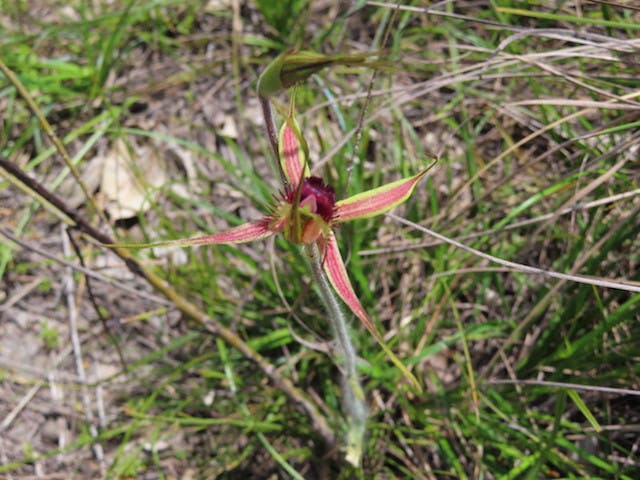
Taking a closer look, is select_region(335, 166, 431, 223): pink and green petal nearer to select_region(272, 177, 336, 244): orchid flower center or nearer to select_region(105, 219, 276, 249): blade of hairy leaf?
select_region(272, 177, 336, 244): orchid flower center

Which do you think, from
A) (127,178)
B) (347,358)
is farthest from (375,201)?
(127,178)

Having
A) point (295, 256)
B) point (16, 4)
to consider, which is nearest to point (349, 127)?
point (295, 256)

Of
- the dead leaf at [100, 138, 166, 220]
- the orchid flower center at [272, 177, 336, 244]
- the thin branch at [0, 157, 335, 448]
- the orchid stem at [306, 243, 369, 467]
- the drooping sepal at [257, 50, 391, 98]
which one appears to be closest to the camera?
the drooping sepal at [257, 50, 391, 98]

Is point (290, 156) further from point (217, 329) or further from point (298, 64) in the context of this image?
point (217, 329)

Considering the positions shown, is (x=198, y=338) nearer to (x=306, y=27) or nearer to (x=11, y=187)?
(x=11, y=187)

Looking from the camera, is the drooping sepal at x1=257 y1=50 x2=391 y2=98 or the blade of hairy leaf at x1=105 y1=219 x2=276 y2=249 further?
the blade of hairy leaf at x1=105 y1=219 x2=276 y2=249

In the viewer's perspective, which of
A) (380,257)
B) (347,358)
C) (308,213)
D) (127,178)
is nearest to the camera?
(308,213)

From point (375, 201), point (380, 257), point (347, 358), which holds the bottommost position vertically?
point (380, 257)

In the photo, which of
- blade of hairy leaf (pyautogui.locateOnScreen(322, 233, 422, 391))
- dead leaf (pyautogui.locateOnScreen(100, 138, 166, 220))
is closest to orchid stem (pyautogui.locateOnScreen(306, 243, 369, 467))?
blade of hairy leaf (pyautogui.locateOnScreen(322, 233, 422, 391))

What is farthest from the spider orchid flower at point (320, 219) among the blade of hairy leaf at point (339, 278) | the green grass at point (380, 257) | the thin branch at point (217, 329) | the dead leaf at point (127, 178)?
the dead leaf at point (127, 178)
